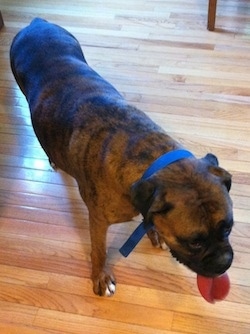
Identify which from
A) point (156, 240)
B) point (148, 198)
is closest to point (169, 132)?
point (156, 240)

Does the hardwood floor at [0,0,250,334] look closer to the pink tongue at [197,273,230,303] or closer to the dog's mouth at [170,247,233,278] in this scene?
the pink tongue at [197,273,230,303]

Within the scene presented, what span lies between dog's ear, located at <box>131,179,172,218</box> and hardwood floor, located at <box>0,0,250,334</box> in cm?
55

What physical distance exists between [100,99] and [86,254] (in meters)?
0.60

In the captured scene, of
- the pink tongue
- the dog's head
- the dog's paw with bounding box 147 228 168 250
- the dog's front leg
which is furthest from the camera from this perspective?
the dog's paw with bounding box 147 228 168 250

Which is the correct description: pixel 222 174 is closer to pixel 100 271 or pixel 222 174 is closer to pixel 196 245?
pixel 196 245

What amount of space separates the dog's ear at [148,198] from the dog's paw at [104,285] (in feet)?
1.68

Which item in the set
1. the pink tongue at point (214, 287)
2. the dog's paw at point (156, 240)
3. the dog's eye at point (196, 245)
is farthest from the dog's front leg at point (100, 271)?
the dog's eye at point (196, 245)

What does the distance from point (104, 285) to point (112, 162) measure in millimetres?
510

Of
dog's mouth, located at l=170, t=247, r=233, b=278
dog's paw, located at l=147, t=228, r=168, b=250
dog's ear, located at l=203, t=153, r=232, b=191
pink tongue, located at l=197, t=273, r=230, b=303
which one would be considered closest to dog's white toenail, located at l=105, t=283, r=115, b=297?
dog's paw, located at l=147, t=228, r=168, b=250

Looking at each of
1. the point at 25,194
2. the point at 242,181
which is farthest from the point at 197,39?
the point at 25,194

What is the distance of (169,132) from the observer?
2178mm

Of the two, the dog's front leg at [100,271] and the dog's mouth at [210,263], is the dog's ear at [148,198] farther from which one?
the dog's front leg at [100,271]

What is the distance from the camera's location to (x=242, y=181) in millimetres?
1936

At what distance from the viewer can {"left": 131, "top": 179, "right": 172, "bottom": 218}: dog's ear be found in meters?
1.14
